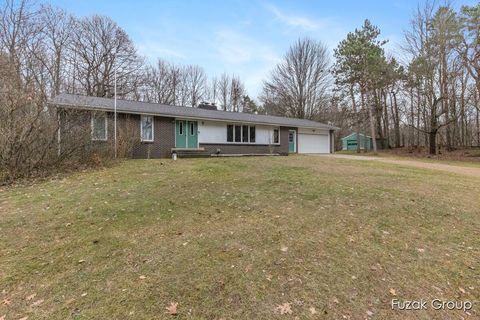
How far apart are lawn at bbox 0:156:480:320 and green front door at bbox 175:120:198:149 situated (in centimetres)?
916

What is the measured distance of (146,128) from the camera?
13.8 metres

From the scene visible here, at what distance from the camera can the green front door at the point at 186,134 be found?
1495 centimetres

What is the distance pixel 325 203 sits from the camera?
5.16 meters

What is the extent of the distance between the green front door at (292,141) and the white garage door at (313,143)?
61 centimetres

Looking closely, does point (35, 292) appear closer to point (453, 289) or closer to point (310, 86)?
point (453, 289)

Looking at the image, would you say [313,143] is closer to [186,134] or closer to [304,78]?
[186,134]

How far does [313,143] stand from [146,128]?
1463 cm

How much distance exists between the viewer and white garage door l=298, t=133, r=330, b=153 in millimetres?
22047

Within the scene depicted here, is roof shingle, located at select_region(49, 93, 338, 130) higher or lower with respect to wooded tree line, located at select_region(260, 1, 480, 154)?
lower

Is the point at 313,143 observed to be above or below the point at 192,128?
below

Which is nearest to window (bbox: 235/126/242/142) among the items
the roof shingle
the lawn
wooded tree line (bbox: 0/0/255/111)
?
the roof shingle

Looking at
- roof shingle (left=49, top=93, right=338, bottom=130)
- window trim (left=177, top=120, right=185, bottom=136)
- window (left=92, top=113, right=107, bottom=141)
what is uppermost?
roof shingle (left=49, top=93, right=338, bottom=130)

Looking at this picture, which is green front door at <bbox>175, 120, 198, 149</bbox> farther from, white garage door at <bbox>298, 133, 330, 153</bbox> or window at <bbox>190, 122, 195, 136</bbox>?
white garage door at <bbox>298, 133, 330, 153</bbox>

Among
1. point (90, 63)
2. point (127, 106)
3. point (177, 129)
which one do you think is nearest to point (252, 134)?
point (177, 129)
